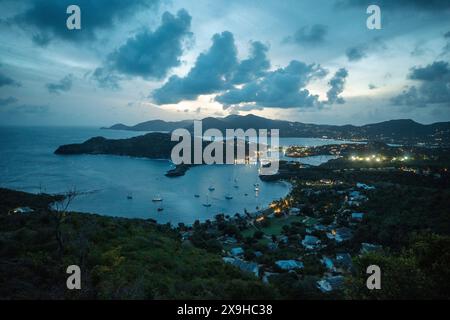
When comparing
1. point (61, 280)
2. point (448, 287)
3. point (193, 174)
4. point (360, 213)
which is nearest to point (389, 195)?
point (360, 213)

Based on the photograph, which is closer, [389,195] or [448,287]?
[448,287]

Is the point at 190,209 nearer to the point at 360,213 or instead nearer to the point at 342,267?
the point at 360,213

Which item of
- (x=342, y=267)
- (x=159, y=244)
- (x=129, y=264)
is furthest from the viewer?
(x=342, y=267)

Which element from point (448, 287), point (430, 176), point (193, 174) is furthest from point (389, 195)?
point (193, 174)

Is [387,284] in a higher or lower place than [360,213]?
higher
